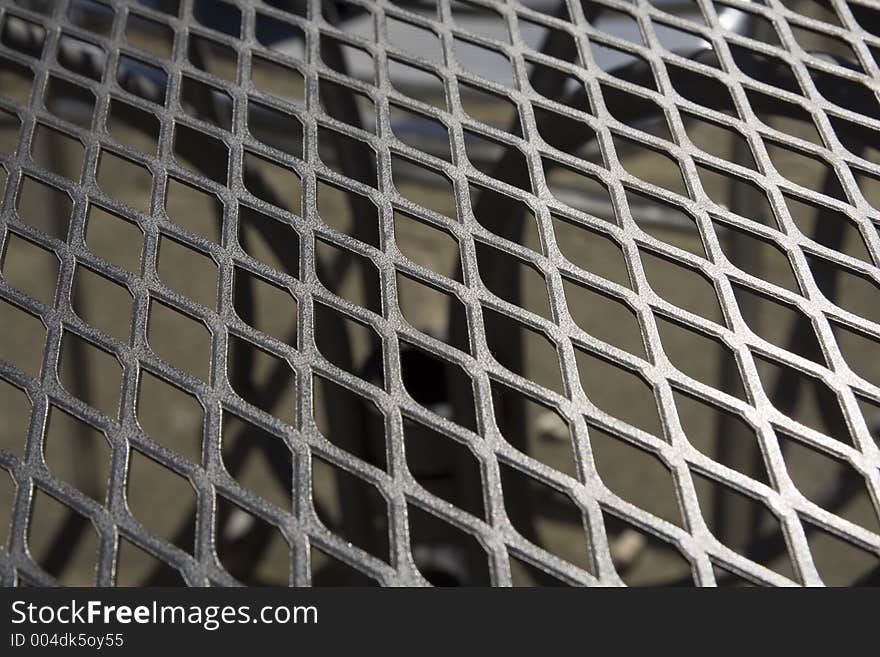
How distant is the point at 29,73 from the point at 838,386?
0.60 meters

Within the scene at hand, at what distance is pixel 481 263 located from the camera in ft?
2.01

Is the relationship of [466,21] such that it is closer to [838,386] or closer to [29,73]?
[29,73]

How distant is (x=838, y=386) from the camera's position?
1.59ft

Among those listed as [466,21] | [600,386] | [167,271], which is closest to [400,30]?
[466,21]

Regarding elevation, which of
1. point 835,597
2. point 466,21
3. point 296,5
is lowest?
point 835,597

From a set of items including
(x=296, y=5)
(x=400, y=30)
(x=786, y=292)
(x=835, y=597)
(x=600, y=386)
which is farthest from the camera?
(x=600, y=386)

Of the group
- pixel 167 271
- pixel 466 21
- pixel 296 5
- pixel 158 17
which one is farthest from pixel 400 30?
pixel 167 271

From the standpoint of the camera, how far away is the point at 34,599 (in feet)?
1.42

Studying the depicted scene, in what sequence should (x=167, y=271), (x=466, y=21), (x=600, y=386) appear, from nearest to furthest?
(x=466, y=21) → (x=600, y=386) → (x=167, y=271)

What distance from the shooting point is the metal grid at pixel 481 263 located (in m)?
0.45

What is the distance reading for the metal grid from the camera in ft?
1.48

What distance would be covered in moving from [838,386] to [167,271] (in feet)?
7.02

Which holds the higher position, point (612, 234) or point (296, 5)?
point (296, 5)

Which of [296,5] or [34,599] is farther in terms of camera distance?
[296,5]
